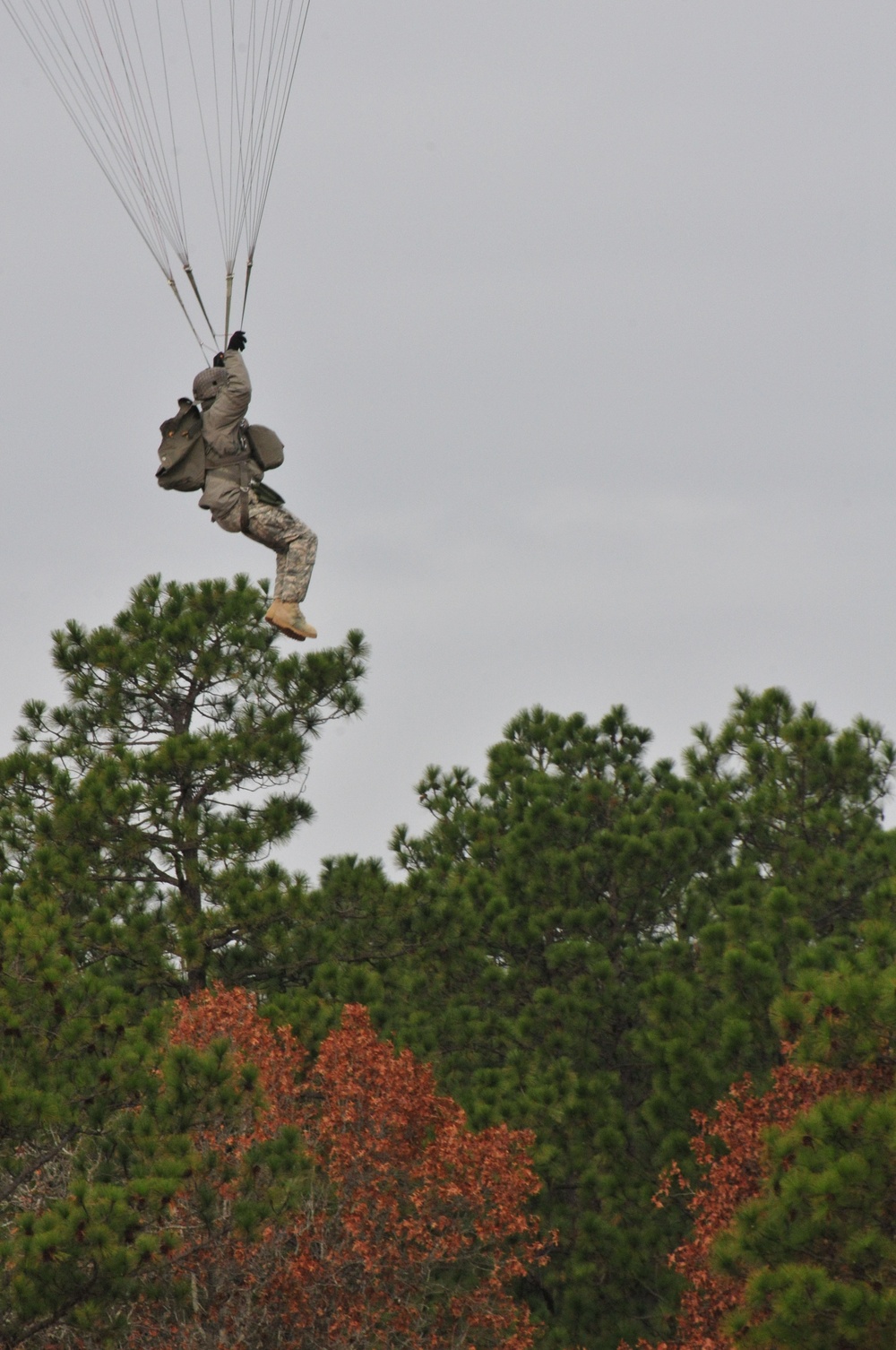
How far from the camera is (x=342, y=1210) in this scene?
16016 millimetres

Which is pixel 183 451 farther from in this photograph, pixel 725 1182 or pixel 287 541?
pixel 725 1182

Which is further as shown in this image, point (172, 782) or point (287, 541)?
point (172, 782)

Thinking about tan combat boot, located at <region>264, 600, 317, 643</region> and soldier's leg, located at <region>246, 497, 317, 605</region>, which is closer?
tan combat boot, located at <region>264, 600, 317, 643</region>

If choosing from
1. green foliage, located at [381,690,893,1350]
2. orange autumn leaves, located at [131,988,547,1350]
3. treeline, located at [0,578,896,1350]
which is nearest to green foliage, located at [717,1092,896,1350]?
treeline, located at [0,578,896,1350]

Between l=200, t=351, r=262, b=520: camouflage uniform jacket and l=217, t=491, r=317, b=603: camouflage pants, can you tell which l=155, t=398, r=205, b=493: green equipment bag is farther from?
l=217, t=491, r=317, b=603: camouflage pants

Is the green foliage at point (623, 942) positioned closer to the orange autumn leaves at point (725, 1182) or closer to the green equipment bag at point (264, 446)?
the orange autumn leaves at point (725, 1182)

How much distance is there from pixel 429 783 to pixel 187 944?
14.4ft

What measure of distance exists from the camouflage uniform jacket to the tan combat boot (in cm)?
79

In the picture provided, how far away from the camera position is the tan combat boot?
13977 millimetres

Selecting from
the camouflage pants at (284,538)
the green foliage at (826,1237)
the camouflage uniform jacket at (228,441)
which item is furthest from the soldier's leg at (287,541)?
the green foliage at (826,1237)

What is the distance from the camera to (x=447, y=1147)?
54.2 ft

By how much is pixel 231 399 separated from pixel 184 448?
47cm

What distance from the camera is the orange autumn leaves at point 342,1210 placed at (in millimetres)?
14602

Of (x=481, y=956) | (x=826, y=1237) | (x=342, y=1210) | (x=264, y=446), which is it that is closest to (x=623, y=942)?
(x=481, y=956)
